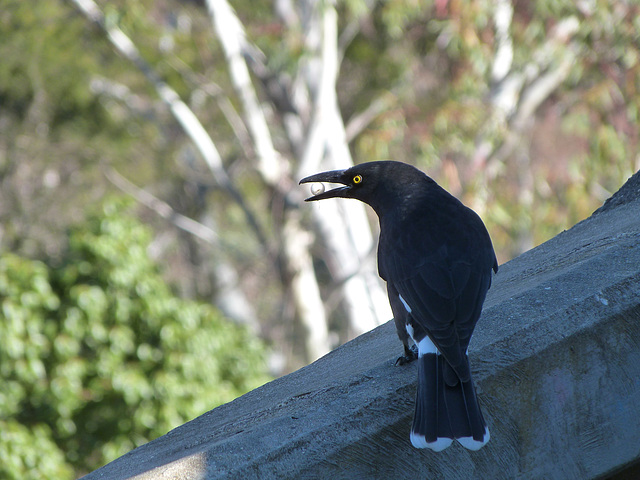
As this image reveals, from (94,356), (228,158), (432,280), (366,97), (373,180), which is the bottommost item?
(432,280)

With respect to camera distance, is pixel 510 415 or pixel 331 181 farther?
pixel 331 181

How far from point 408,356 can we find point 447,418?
0.49 meters

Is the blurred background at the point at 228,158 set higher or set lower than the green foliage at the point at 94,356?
higher

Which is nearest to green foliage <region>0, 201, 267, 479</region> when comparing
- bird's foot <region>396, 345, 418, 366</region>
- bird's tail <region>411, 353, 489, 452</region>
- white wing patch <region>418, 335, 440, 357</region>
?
bird's foot <region>396, 345, 418, 366</region>

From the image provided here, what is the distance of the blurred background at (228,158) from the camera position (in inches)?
199

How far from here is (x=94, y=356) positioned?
16.8 feet

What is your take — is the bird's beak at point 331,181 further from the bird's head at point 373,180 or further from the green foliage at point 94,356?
the green foliage at point 94,356

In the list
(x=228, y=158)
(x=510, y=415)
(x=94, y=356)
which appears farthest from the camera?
(x=228, y=158)

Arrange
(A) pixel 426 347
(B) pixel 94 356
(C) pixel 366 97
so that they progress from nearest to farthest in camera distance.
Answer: (A) pixel 426 347 → (B) pixel 94 356 → (C) pixel 366 97

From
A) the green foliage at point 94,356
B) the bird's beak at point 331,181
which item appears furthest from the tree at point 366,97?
the bird's beak at point 331,181

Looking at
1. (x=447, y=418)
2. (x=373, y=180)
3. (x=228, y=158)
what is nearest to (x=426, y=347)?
(x=447, y=418)

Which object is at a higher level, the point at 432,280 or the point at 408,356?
the point at 432,280

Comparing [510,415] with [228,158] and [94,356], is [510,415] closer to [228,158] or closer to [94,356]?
[94,356]

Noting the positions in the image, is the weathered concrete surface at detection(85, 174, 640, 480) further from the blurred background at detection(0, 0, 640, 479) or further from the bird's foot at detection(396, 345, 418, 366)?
the blurred background at detection(0, 0, 640, 479)
